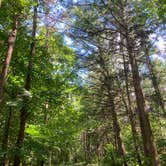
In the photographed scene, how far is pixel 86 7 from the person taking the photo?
1103 cm

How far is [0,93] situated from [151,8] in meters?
5.67

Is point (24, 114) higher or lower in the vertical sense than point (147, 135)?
higher

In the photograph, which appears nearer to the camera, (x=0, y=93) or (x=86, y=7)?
(x=0, y=93)

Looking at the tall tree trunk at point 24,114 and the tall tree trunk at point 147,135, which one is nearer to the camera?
the tall tree trunk at point 147,135

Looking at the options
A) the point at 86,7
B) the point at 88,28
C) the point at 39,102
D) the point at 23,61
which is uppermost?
the point at 86,7

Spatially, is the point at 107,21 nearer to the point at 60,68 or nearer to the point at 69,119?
the point at 60,68

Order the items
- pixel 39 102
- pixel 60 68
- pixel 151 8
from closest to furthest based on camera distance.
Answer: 1. pixel 151 8
2. pixel 39 102
3. pixel 60 68

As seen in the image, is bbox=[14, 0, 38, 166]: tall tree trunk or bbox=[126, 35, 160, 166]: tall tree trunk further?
bbox=[14, 0, 38, 166]: tall tree trunk

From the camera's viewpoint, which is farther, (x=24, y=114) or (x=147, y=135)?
(x=24, y=114)

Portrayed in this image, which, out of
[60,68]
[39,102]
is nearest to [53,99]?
[39,102]

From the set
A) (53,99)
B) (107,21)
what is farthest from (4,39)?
(107,21)

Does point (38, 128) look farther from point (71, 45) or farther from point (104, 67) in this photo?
point (104, 67)

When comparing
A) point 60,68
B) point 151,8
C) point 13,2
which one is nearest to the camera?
point 13,2

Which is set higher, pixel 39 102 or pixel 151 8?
pixel 151 8
